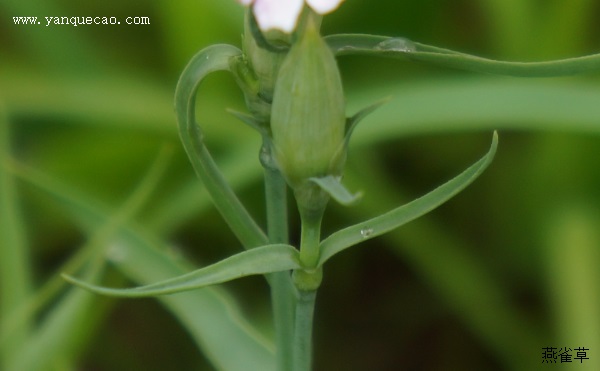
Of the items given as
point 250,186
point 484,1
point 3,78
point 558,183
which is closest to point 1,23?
point 3,78

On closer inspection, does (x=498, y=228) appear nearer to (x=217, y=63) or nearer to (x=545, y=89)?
(x=545, y=89)

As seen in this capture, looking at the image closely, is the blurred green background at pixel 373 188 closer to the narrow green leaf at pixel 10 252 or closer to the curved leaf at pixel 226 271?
the narrow green leaf at pixel 10 252

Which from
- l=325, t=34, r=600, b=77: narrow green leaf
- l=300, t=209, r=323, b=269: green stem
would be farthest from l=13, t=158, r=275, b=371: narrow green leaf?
l=325, t=34, r=600, b=77: narrow green leaf

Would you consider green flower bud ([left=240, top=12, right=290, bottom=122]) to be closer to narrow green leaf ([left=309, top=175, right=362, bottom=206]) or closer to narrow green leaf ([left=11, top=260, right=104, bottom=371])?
narrow green leaf ([left=309, top=175, right=362, bottom=206])

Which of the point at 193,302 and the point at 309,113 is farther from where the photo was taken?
the point at 193,302

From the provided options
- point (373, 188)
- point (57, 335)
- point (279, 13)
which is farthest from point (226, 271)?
point (373, 188)

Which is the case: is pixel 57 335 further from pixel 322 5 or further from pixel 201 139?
pixel 322 5

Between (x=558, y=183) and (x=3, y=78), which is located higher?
(x=3, y=78)
